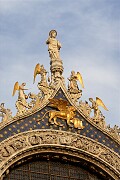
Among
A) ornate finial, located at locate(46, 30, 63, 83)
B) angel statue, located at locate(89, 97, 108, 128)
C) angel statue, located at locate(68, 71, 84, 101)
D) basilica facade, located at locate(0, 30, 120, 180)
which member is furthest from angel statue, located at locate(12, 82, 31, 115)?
angel statue, located at locate(89, 97, 108, 128)

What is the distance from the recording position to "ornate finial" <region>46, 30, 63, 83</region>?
64.4 ft

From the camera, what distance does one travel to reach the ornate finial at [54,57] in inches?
773

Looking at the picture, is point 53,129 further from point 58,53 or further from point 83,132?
point 58,53

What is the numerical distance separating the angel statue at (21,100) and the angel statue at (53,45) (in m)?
1.42

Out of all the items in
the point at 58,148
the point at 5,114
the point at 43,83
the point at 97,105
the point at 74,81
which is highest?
the point at 74,81

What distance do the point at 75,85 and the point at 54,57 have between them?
0.93 metres

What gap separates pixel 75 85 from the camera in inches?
775

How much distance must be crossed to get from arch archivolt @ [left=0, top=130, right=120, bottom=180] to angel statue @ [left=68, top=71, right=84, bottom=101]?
1205mm

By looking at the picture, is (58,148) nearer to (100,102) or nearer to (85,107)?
(85,107)

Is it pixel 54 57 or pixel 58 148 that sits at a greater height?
pixel 54 57

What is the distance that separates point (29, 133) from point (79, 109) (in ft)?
5.43

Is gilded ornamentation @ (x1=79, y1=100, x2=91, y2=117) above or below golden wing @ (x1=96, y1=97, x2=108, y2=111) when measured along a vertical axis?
below

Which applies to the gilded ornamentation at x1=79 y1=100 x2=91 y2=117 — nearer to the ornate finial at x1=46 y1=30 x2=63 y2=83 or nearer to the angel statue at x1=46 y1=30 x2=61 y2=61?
the ornate finial at x1=46 y1=30 x2=63 y2=83

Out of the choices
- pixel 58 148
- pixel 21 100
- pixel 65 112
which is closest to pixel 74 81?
pixel 65 112
